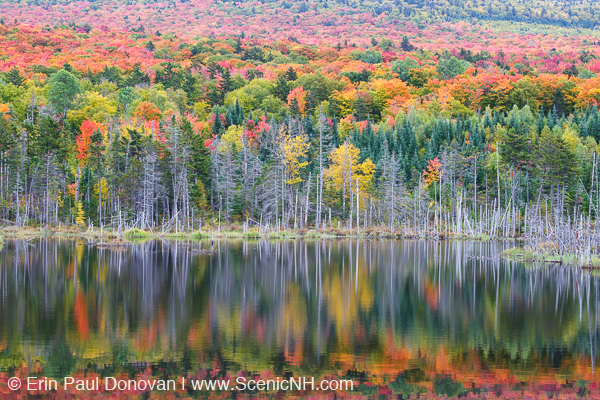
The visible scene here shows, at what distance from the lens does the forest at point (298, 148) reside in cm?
6194

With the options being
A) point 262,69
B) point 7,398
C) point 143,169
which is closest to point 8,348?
point 7,398

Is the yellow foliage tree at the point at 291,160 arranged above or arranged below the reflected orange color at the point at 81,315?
below

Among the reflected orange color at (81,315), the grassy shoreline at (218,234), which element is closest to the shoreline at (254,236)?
the grassy shoreline at (218,234)

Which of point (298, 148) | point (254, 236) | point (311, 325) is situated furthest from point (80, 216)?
point (311, 325)

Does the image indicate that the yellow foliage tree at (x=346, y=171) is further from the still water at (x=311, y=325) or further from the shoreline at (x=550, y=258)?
the still water at (x=311, y=325)

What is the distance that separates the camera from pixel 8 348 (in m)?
14.9

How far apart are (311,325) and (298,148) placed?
176 feet

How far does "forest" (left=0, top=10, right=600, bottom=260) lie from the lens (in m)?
61.9

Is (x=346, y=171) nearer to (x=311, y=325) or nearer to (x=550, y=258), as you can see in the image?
(x=550, y=258)

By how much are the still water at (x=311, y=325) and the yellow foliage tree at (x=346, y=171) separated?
40.5 m

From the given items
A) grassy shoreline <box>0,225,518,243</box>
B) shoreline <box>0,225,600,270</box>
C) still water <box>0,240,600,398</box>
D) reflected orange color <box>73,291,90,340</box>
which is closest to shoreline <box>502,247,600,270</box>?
shoreline <box>0,225,600,270</box>

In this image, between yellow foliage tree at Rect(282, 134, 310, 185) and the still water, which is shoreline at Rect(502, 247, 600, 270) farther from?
yellow foliage tree at Rect(282, 134, 310, 185)

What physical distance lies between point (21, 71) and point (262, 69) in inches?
2415

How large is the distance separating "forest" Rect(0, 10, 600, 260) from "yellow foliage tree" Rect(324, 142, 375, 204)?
0.84 feet
